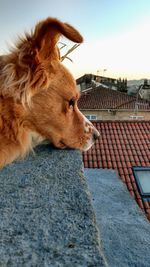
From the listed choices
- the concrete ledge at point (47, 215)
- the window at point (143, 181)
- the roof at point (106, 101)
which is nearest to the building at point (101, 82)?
the roof at point (106, 101)

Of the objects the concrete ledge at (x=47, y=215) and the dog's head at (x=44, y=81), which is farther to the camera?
the dog's head at (x=44, y=81)

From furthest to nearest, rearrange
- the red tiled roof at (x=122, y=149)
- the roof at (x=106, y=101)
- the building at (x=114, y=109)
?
the roof at (x=106, y=101) < the building at (x=114, y=109) < the red tiled roof at (x=122, y=149)

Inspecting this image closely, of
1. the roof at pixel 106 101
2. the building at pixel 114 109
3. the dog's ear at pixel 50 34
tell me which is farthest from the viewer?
the roof at pixel 106 101

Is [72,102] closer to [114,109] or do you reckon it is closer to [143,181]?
[143,181]

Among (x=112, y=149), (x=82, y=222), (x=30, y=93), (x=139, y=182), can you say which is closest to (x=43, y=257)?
(x=82, y=222)

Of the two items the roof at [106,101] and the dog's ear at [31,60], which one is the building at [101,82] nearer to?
the roof at [106,101]

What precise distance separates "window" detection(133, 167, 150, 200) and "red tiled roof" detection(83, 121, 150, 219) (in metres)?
1.72

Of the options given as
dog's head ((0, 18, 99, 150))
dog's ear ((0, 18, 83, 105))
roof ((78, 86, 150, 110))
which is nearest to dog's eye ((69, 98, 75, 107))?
dog's head ((0, 18, 99, 150))

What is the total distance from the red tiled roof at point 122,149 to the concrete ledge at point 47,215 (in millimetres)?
9614

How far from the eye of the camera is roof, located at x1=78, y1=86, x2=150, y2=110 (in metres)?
34.4

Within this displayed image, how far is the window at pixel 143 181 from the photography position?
31.0 feet

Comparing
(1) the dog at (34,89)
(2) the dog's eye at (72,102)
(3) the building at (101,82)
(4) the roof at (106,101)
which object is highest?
(1) the dog at (34,89)

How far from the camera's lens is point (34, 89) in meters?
2.37

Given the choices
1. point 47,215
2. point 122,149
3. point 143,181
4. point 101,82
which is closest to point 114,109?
point 122,149
